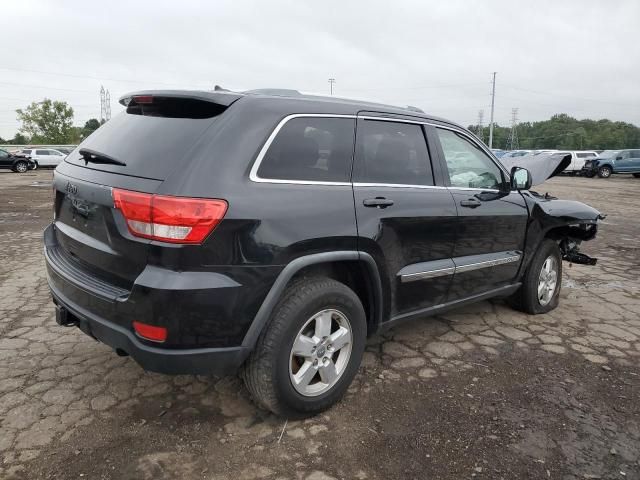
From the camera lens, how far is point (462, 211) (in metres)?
3.55

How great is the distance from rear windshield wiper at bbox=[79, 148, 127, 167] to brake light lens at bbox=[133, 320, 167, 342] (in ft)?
2.73

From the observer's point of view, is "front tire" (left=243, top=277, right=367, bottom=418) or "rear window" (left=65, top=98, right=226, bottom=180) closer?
"rear window" (left=65, top=98, right=226, bottom=180)

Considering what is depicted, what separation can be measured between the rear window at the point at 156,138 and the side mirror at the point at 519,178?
2.57 meters

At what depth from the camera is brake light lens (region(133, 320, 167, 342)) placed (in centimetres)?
229

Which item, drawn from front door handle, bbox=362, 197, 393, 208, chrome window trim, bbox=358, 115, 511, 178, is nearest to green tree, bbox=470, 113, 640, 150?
chrome window trim, bbox=358, 115, 511, 178

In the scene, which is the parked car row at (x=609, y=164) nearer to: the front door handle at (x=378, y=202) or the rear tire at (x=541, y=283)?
the rear tire at (x=541, y=283)

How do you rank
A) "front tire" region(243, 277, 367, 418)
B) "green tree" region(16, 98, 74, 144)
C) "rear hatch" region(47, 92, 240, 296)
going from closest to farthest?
"rear hatch" region(47, 92, 240, 296), "front tire" region(243, 277, 367, 418), "green tree" region(16, 98, 74, 144)

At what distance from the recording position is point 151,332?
2.31 m

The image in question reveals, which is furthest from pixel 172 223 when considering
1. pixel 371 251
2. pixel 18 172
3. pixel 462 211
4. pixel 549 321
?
pixel 18 172

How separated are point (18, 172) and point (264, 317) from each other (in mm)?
31484

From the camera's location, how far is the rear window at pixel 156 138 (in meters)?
2.45

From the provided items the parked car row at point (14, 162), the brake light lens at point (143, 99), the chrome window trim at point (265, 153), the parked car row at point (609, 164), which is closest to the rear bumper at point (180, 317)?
the chrome window trim at point (265, 153)

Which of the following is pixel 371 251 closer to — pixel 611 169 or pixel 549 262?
pixel 549 262

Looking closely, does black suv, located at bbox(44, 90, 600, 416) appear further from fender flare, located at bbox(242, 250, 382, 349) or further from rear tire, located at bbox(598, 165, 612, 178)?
rear tire, located at bbox(598, 165, 612, 178)
